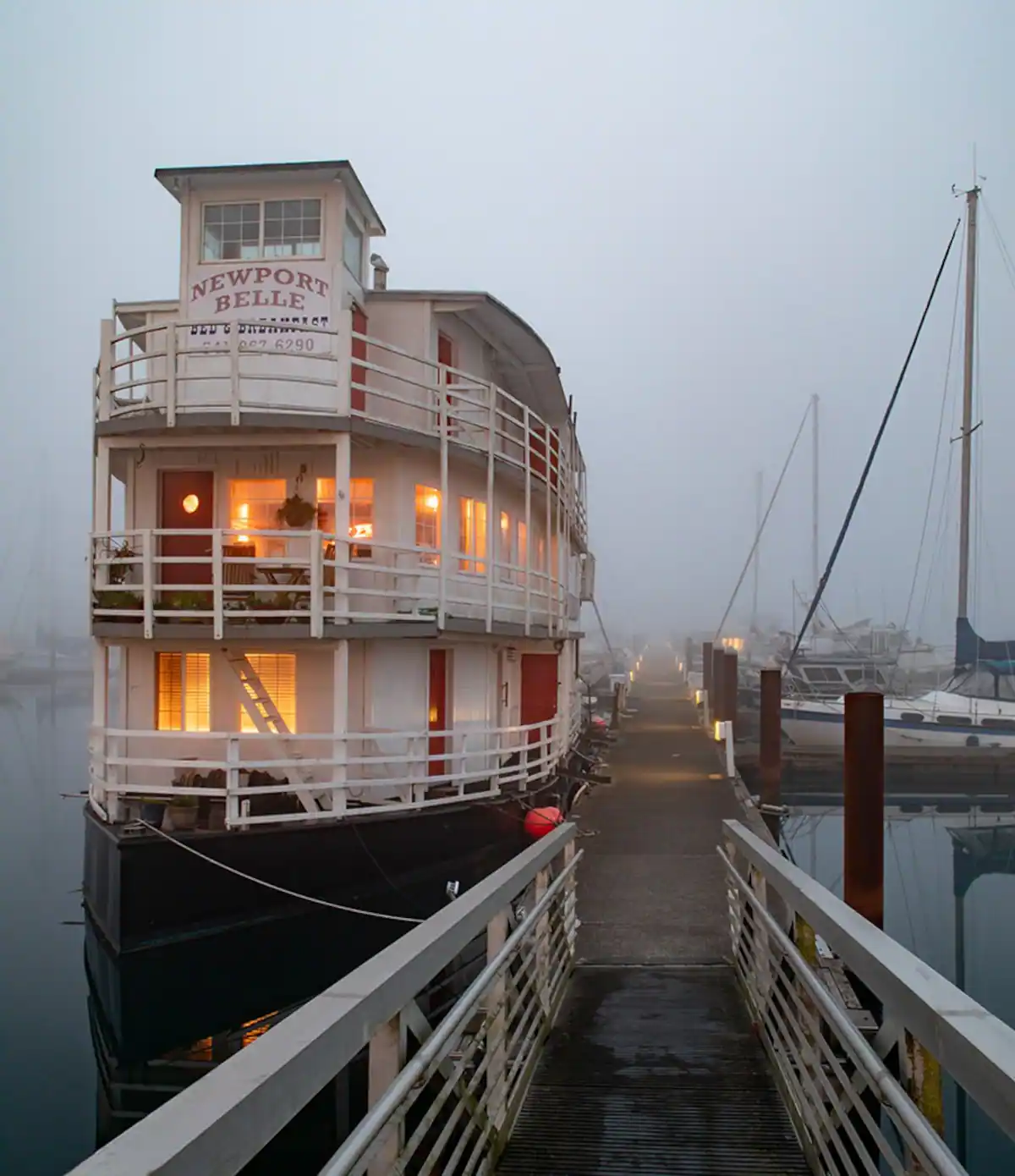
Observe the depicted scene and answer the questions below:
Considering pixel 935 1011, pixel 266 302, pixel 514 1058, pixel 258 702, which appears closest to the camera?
pixel 935 1011

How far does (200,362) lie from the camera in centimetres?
1491

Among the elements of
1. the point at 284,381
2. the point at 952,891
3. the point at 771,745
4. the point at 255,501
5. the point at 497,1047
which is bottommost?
the point at 952,891

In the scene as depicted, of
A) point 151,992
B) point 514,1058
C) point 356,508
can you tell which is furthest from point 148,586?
point 514,1058

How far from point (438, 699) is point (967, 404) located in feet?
88.0

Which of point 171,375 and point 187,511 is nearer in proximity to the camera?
point 171,375

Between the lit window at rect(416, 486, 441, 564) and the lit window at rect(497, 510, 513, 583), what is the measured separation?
271cm

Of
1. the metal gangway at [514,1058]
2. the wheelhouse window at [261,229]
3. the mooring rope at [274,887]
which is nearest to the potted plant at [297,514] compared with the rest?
the wheelhouse window at [261,229]

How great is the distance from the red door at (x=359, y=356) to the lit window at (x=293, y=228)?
108 cm

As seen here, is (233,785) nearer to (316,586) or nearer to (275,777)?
(275,777)

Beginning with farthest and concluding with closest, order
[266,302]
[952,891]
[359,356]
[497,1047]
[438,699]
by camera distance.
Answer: [952,891] → [359,356] → [438,699] → [266,302] → [497,1047]

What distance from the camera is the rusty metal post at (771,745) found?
21406mm

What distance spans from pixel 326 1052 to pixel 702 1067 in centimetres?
413

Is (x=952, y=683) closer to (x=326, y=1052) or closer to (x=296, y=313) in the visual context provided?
(x=296, y=313)

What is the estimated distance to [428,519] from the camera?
15.6m
